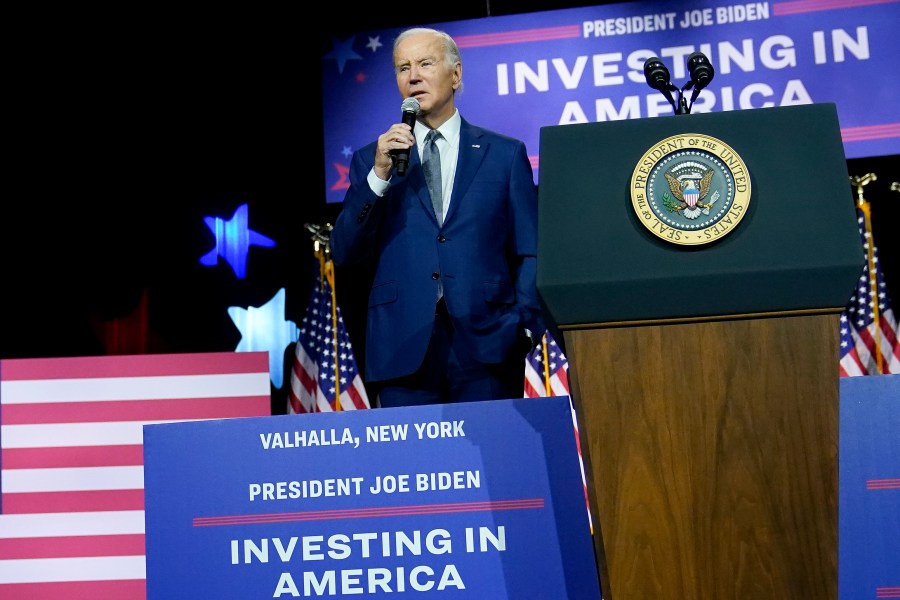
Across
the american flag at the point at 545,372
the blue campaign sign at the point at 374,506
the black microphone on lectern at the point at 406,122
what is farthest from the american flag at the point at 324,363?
the blue campaign sign at the point at 374,506

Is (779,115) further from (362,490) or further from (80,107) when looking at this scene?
(80,107)

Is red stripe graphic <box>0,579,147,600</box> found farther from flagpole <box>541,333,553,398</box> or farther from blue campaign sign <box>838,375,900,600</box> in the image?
blue campaign sign <box>838,375,900,600</box>

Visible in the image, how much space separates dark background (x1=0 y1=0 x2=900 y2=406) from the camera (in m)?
5.49

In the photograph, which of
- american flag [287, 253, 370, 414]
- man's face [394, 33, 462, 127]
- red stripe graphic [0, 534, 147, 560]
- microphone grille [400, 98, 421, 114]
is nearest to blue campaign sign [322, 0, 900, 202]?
american flag [287, 253, 370, 414]

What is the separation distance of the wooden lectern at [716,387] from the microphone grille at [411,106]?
0.84 m

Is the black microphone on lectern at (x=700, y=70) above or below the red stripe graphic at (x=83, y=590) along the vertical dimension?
above

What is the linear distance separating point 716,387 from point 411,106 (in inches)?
40.9

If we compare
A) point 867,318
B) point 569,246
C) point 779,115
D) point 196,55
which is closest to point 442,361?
point 569,246

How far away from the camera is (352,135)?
15.6 ft

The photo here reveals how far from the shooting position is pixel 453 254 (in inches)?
85.9

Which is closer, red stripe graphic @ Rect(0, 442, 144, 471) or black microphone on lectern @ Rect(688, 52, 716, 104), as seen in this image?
black microphone on lectern @ Rect(688, 52, 716, 104)

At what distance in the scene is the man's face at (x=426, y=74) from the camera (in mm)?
2305

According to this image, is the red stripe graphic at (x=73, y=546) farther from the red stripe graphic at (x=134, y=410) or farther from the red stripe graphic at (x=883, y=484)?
the red stripe graphic at (x=883, y=484)

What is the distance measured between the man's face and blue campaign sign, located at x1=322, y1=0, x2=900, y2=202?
2.32 meters
